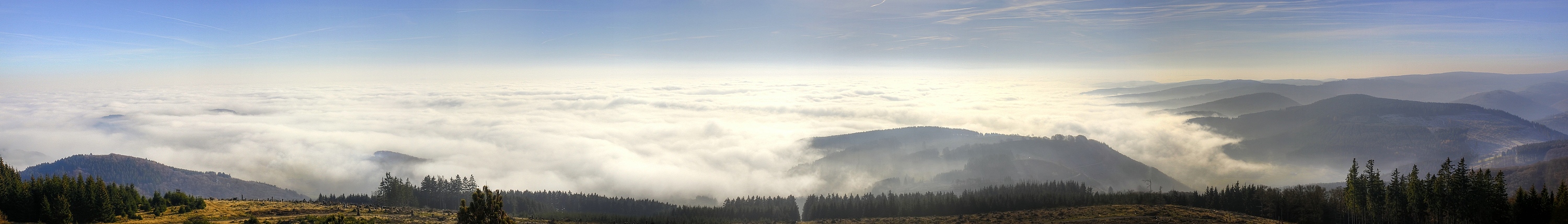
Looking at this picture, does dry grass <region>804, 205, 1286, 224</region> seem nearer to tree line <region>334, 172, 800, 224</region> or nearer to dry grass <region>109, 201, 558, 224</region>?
tree line <region>334, 172, 800, 224</region>

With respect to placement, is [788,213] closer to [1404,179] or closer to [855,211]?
[855,211]

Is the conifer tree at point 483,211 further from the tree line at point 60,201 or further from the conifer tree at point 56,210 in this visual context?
the conifer tree at point 56,210

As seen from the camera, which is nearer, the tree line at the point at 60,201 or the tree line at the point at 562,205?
the tree line at the point at 60,201

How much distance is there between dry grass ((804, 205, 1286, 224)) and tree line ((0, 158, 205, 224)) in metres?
57.3

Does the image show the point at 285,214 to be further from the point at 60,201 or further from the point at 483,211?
the point at 483,211

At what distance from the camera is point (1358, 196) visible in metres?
55.1

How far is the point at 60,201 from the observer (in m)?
39.8

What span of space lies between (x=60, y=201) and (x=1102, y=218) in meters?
74.1

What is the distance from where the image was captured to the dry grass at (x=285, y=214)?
4709 cm

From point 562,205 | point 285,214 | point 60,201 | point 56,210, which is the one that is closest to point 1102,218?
point 285,214

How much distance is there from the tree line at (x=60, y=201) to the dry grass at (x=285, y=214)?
1.28m

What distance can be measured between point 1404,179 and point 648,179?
169053 mm

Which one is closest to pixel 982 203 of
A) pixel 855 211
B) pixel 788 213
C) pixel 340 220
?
pixel 855 211

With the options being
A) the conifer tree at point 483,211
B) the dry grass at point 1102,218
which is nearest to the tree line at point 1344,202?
the dry grass at point 1102,218
